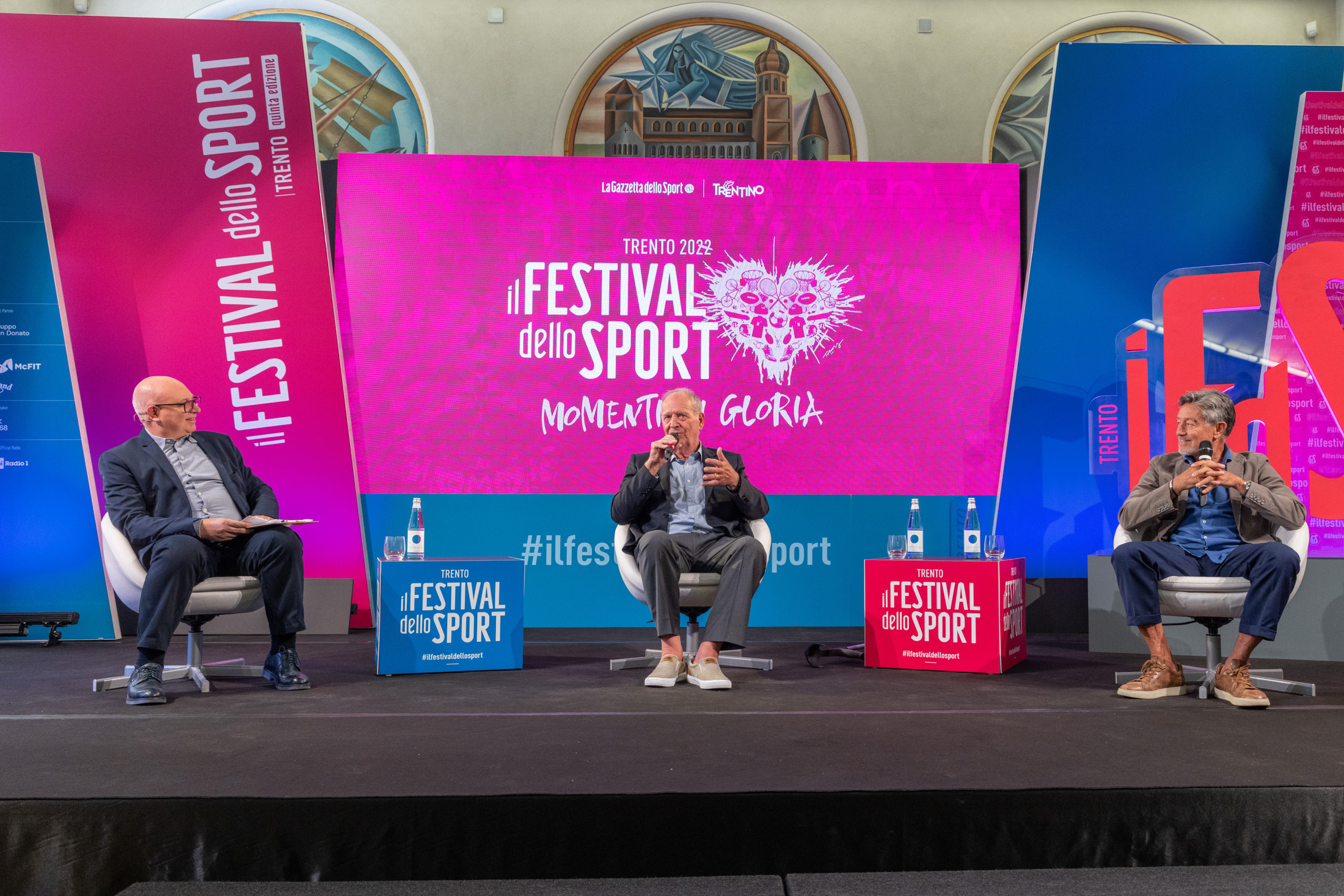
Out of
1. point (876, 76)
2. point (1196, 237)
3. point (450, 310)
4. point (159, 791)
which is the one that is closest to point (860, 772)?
point (159, 791)

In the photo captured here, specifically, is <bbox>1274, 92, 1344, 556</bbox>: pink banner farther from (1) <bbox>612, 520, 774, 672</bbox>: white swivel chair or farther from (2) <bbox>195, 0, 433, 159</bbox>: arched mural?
(2) <bbox>195, 0, 433, 159</bbox>: arched mural

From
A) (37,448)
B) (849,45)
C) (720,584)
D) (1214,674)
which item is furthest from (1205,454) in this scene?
(849,45)

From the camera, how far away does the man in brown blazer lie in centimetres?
293

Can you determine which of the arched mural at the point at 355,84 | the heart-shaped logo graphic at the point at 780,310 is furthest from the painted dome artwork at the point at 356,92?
the heart-shaped logo graphic at the point at 780,310

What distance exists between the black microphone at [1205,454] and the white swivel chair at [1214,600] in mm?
251

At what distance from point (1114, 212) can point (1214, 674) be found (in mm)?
2680

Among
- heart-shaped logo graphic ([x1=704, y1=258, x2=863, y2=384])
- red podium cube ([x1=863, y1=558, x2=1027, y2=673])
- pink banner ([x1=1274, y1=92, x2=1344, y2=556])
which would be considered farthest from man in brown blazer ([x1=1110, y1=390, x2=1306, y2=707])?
heart-shaped logo graphic ([x1=704, y1=258, x2=863, y2=384])

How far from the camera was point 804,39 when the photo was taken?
7.21 metres

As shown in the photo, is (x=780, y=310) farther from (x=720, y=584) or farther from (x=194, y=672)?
(x=194, y=672)

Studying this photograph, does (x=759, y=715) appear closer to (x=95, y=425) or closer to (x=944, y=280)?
(x=944, y=280)

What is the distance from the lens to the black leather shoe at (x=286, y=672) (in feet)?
10.3

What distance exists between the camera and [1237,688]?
289 cm

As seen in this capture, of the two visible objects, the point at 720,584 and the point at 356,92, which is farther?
the point at 356,92

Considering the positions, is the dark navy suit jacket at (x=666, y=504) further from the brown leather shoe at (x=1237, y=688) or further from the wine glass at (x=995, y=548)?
the brown leather shoe at (x=1237, y=688)
